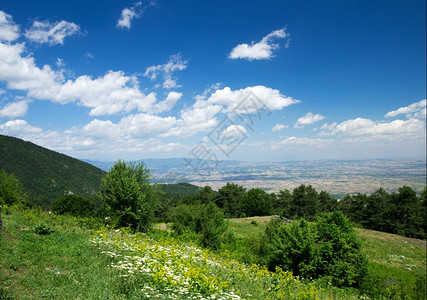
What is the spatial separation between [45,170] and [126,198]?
109 m

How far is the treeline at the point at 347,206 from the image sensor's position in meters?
48.5

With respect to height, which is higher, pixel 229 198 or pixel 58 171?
pixel 58 171

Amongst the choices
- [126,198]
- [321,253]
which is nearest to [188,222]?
[126,198]

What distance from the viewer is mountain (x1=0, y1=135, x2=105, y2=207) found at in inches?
3465

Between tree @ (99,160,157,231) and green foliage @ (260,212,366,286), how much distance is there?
9.89 m

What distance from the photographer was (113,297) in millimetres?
4695

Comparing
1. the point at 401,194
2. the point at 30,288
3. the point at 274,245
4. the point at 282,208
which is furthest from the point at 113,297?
the point at 282,208

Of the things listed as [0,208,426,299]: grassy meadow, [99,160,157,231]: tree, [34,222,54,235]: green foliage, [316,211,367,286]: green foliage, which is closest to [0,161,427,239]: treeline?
[99,160,157,231]: tree

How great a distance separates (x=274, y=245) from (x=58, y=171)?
121 metres

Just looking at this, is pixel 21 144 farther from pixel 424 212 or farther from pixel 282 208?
pixel 424 212

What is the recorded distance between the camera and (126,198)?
1677 centimetres

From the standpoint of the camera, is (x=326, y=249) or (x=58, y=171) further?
(x=58, y=171)

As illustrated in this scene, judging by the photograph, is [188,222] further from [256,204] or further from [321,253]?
[256,204]

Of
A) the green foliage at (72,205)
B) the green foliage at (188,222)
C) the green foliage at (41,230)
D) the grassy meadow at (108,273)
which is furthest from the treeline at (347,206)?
the grassy meadow at (108,273)
